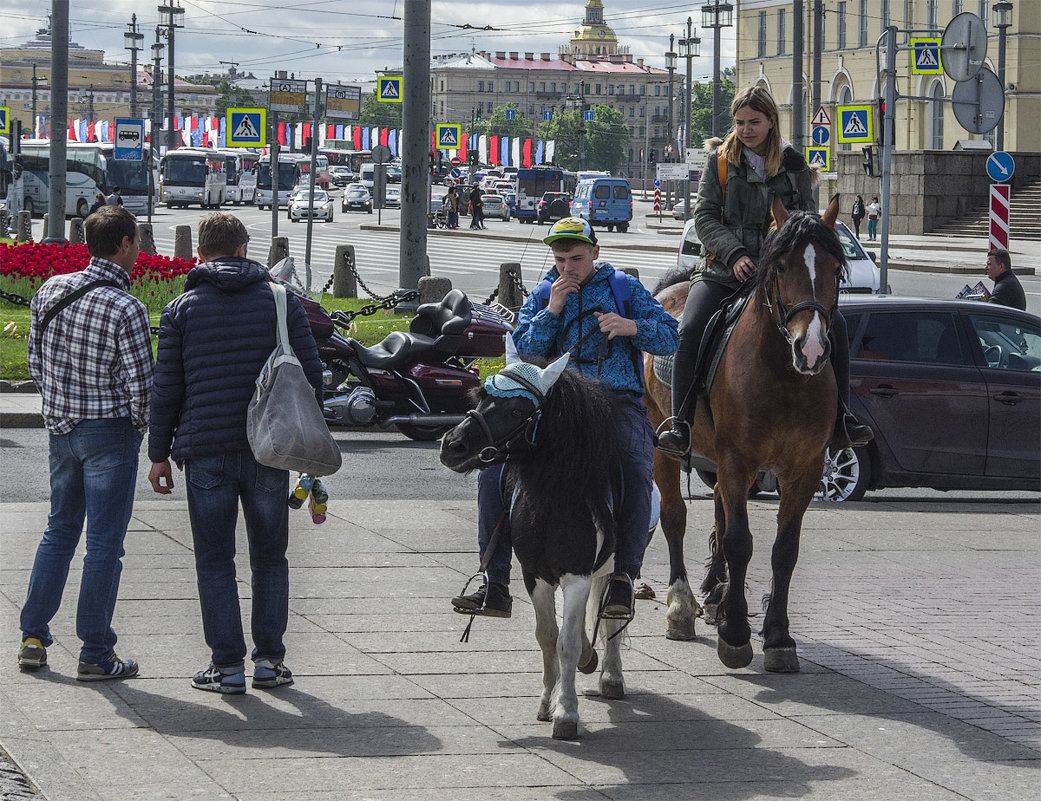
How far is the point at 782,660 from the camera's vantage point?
696cm

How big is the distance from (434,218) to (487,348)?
49.7m

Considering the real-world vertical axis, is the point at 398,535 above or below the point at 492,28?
below

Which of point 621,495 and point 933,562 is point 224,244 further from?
point 933,562

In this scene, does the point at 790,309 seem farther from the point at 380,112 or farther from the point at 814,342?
the point at 380,112

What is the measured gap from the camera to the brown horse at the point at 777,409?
688 cm

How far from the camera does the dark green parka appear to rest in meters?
7.76

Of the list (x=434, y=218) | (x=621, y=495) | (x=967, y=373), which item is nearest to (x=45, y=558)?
(x=621, y=495)

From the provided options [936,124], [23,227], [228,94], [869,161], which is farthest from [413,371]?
[228,94]

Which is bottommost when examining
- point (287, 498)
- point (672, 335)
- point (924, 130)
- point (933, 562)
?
point (933, 562)

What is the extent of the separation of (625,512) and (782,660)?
1.22m

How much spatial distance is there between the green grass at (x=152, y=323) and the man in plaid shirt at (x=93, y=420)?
34.6 feet

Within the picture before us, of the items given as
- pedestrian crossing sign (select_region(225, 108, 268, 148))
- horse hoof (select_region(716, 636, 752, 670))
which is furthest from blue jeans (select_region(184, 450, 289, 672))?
pedestrian crossing sign (select_region(225, 108, 268, 148))

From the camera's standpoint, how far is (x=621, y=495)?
6219 millimetres

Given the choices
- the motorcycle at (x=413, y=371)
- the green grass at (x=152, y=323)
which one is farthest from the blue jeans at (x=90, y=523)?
the green grass at (x=152, y=323)
